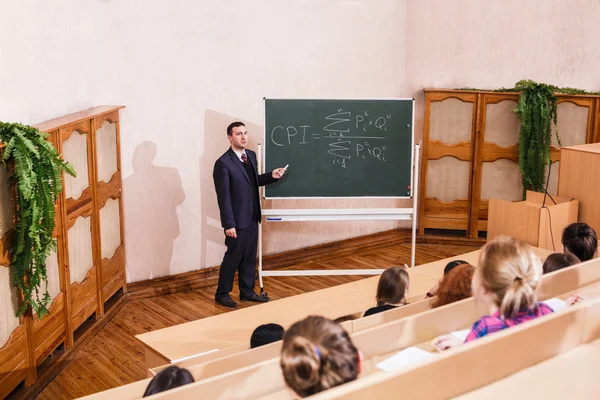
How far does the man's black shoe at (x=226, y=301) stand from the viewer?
5.77 meters

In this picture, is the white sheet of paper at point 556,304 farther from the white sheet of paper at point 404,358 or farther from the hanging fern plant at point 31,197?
the hanging fern plant at point 31,197

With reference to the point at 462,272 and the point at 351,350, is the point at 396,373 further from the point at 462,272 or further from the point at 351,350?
the point at 462,272

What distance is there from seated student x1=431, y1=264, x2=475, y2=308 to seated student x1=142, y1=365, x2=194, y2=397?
1.37 metres

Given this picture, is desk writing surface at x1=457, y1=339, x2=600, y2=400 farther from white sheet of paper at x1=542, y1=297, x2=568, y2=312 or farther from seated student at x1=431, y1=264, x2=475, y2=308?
seated student at x1=431, y1=264, x2=475, y2=308

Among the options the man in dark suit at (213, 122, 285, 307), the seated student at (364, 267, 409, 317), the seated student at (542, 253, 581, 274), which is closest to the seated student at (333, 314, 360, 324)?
the seated student at (364, 267, 409, 317)

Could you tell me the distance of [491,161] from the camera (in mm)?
7320

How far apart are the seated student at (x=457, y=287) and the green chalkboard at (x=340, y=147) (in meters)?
2.98

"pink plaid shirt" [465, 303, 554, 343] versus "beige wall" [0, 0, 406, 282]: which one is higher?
"beige wall" [0, 0, 406, 282]

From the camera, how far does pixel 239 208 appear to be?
226 inches

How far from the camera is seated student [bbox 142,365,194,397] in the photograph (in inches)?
93.6

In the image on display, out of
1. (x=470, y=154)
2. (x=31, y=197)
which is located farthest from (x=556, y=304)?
(x=470, y=154)

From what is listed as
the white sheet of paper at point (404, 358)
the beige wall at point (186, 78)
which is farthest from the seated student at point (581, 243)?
the beige wall at point (186, 78)

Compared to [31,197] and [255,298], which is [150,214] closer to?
[255,298]

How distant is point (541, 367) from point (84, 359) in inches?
134
